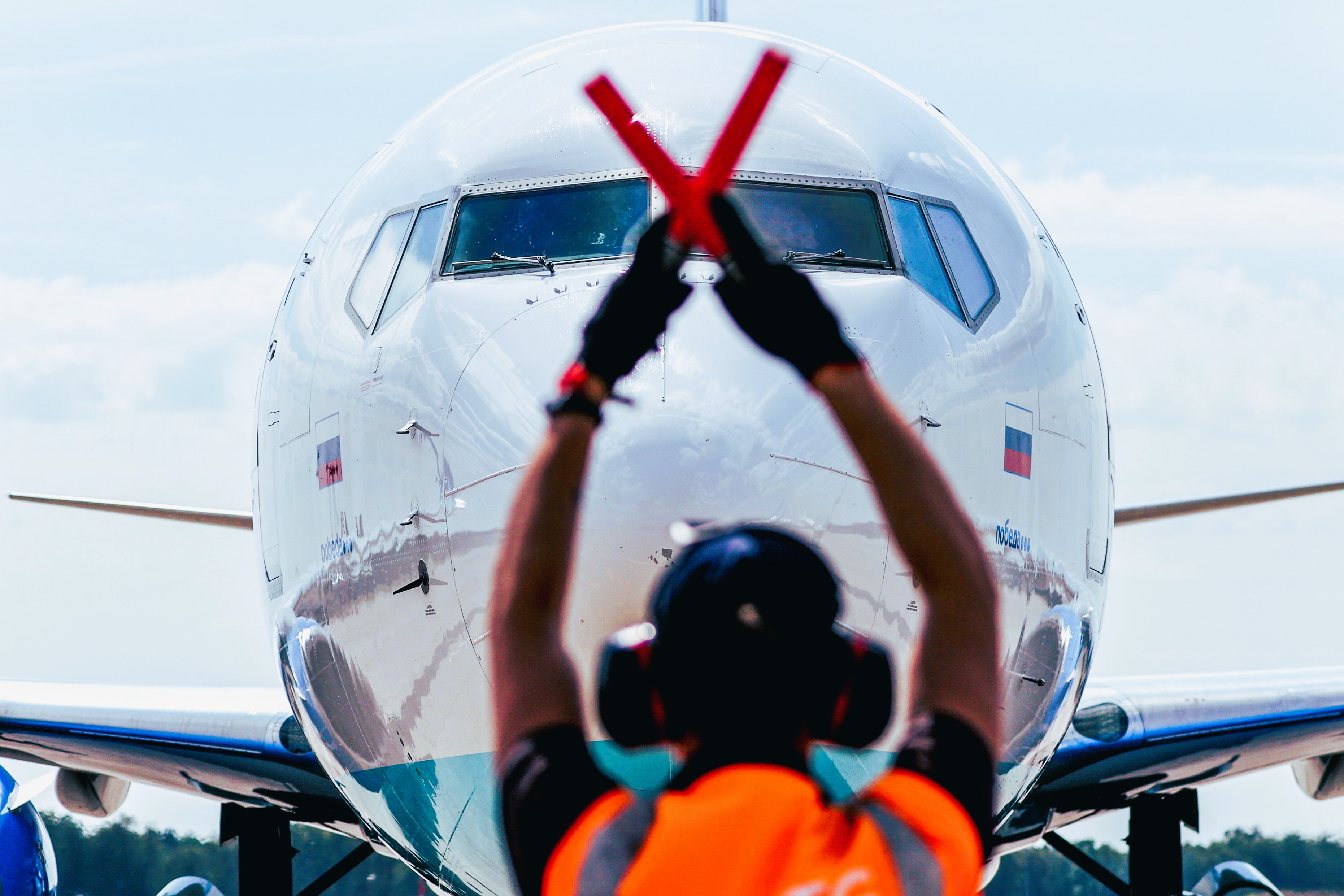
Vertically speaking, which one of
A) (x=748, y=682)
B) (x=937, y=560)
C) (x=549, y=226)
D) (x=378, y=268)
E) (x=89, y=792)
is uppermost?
(x=378, y=268)

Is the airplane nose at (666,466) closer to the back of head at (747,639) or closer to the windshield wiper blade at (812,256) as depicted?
the windshield wiper blade at (812,256)

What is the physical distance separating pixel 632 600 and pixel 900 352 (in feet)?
3.87

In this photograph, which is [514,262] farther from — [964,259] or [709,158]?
[709,158]

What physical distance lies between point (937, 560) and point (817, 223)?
3455mm

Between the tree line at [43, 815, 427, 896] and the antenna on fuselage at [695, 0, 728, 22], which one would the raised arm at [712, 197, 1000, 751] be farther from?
the tree line at [43, 815, 427, 896]

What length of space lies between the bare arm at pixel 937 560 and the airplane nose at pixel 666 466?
209 centimetres

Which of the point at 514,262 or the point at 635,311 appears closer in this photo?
the point at 635,311

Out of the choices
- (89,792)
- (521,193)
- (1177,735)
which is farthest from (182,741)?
(1177,735)

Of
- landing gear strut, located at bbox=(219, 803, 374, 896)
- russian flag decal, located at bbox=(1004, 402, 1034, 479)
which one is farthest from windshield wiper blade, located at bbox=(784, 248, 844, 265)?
landing gear strut, located at bbox=(219, 803, 374, 896)

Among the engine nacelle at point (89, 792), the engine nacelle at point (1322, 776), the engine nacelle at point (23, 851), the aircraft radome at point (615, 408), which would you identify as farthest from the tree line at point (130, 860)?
the aircraft radome at point (615, 408)

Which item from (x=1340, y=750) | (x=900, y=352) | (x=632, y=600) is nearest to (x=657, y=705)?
(x=632, y=600)

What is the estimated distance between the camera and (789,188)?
5.11 metres

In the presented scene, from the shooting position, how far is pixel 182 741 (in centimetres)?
903

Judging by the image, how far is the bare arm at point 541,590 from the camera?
65.2 inches
